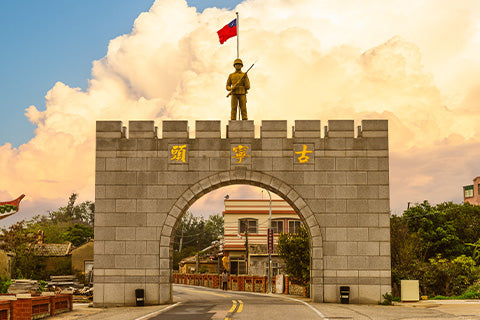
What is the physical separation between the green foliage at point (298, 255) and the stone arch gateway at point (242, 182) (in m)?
7.34

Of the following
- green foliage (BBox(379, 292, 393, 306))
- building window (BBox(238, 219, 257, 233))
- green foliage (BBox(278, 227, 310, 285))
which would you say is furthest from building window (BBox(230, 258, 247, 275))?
green foliage (BBox(379, 292, 393, 306))

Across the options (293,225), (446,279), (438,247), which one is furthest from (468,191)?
(446,279)

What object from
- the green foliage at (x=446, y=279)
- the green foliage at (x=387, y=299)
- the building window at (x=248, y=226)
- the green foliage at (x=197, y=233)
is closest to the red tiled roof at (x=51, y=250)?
the building window at (x=248, y=226)

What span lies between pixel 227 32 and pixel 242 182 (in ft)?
23.4

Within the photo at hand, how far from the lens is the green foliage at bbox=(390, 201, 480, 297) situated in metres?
27.9

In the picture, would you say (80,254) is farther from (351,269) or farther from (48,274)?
(351,269)

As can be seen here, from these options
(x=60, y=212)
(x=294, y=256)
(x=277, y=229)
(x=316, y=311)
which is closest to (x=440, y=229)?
(x=277, y=229)

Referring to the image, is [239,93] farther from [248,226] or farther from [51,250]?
[248,226]

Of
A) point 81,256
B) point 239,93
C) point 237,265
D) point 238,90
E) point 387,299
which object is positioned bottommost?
point 237,265

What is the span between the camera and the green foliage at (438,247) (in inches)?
1098

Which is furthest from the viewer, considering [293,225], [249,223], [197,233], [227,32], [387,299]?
[197,233]

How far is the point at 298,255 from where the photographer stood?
31.5m

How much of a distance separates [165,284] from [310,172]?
7511 mm

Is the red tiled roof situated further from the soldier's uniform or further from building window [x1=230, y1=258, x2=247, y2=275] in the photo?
the soldier's uniform
